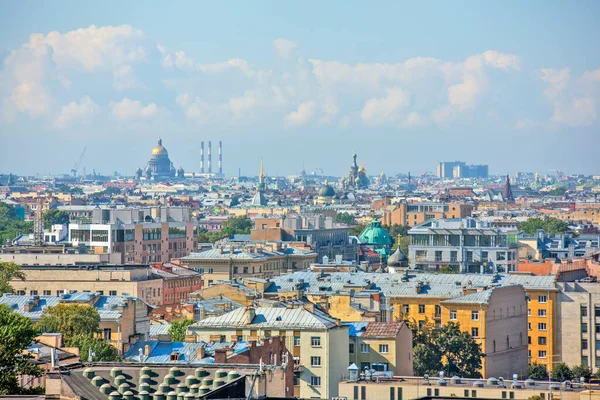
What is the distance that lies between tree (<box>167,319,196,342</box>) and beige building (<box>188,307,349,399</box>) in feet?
6.17

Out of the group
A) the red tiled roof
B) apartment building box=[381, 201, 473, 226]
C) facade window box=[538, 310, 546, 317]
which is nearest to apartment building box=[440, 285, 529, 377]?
facade window box=[538, 310, 546, 317]

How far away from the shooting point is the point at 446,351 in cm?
5950

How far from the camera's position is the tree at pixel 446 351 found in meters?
57.1

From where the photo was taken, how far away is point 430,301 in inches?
2707

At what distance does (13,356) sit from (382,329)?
67.5 ft

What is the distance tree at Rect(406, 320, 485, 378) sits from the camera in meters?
57.1

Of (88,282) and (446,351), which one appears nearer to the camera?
(446,351)

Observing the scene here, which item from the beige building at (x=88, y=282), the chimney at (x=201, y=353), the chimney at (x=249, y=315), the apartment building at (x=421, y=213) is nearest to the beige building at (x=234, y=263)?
the beige building at (x=88, y=282)

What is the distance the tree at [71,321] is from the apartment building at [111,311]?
15.4 inches

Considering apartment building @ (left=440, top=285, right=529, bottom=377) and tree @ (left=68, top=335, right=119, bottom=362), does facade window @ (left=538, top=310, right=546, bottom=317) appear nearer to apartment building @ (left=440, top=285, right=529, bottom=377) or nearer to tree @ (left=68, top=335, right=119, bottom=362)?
apartment building @ (left=440, top=285, right=529, bottom=377)

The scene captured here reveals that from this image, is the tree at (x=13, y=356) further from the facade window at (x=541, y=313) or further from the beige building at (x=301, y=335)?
the facade window at (x=541, y=313)

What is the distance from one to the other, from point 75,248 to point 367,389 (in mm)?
57332

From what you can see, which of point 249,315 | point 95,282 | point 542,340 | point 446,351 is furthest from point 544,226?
point 249,315

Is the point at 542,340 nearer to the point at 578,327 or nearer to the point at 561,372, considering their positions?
the point at 578,327
